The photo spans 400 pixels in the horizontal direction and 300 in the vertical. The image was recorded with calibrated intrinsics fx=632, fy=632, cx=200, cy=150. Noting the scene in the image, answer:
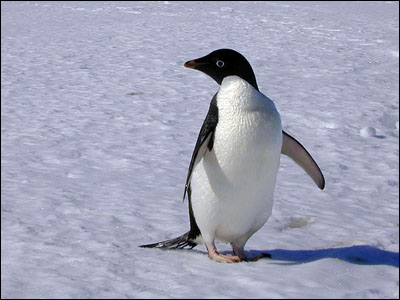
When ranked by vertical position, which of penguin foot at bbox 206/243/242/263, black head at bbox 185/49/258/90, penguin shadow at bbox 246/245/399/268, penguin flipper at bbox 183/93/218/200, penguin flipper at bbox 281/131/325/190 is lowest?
penguin foot at bbox 206/243/242/263

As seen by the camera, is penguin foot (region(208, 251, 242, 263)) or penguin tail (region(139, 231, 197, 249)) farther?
penguin tail (region(139, 231, 197, 249))

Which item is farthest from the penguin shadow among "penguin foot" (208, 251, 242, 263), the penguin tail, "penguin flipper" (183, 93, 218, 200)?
"penguin flipper" (183, 93, 218, 200)

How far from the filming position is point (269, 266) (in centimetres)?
229

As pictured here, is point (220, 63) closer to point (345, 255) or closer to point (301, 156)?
point (301, 156)

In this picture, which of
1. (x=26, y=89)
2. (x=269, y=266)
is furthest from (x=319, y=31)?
(x=269, y=266)

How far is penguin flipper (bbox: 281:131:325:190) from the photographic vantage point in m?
2.71

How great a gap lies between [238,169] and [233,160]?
0.04m

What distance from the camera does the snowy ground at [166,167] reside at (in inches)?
85.0

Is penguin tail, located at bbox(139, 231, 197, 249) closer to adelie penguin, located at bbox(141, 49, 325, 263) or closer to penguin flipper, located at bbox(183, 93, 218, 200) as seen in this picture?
adelie penguin, located at bbox(141, 49, 325, 263)

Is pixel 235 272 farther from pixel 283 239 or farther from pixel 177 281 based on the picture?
pixel 283 239

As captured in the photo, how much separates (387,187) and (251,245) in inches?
47.5

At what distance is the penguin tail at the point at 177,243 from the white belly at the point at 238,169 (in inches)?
4.6

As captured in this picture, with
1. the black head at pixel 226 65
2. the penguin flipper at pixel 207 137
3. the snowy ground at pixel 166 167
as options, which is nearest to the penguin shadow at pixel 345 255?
the snowy ground at pixel 166 167

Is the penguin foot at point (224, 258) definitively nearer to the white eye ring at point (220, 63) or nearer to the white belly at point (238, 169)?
the white belly at point (238, 169)
